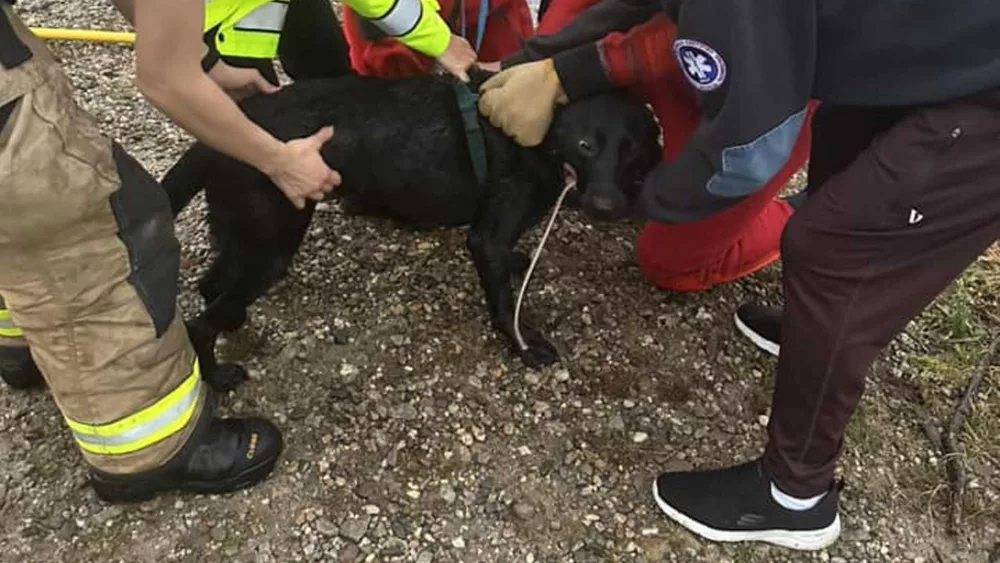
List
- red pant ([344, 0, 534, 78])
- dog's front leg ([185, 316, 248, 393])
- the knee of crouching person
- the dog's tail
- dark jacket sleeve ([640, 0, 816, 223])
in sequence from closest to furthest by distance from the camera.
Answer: dark jacket sleeve ([640, 0, 816, 223]) < the knee of crouching person < the dog's tail < dog's front leg ([185, 316, 248, 393]) < red pant ([344, 0, 534, 78])

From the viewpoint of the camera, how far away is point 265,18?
263cm

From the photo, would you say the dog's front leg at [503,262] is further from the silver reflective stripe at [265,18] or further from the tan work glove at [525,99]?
the silver reflective stripe at [265,18]

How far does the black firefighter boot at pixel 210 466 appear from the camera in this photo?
2355 millimetres

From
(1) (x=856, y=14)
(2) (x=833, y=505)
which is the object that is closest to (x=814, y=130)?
(1) (x=856, y=14)

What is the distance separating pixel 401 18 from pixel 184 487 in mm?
1268

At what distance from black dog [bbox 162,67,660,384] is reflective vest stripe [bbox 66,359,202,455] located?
0.36m

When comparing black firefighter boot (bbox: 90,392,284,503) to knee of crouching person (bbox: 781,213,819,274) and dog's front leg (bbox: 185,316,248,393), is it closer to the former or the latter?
dog's front leg (bbox: 185,316,248,393)

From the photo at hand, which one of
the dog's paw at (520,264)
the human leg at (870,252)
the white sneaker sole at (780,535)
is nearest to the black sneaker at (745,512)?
the white sneaker sole at (780,535)

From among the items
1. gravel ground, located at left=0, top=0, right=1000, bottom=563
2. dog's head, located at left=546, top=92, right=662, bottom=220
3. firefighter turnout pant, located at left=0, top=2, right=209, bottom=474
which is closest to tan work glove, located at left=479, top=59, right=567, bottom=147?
dog's head, located at left=546, top=92, right=662, bottom=220

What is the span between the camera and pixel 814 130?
244cm

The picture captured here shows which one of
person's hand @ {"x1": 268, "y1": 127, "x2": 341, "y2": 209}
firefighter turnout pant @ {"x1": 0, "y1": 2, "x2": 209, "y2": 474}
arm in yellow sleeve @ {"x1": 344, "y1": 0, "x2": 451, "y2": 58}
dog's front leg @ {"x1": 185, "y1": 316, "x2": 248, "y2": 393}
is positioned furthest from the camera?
dog's front leg @ {"x1": 185, "y1": 316, "x2": 248, "y2": 393}

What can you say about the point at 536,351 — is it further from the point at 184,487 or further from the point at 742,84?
the point at 742,84

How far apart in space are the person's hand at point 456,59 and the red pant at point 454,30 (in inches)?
6.9

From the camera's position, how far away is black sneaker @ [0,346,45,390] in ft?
8.35
